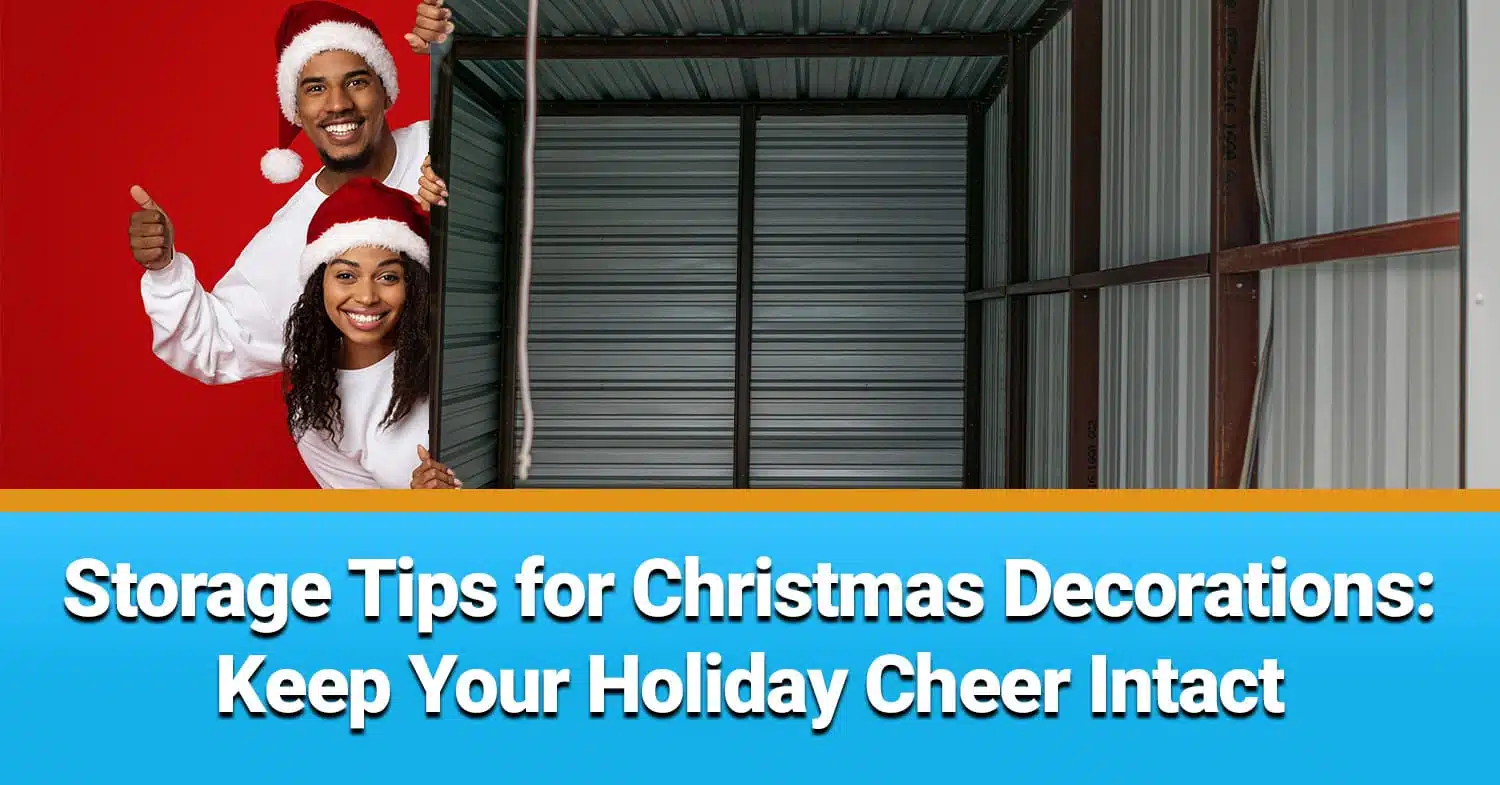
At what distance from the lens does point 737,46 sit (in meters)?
8.41

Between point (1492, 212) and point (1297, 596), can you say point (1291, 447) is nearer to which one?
point (1492, 212)

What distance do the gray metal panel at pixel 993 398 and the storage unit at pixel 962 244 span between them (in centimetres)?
6

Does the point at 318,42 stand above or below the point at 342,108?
above

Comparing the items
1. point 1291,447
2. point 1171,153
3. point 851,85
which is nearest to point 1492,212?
point 1291,447

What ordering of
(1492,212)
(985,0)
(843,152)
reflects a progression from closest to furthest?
(1492,212) < (985,0) < (843,152)

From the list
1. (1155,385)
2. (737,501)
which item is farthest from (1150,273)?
(737,501)

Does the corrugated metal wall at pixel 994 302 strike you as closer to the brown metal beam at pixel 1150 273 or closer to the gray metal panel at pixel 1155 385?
the gray metal panel at pixel 1155 385

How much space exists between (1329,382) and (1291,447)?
33 centimetres

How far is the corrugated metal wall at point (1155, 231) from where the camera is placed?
17.1 feet

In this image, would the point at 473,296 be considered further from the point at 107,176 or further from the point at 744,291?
the point at 744,291

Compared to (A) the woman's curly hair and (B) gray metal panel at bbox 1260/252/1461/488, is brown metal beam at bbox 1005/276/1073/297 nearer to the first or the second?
(B) gray metal panel at bbox 1260/252/1461/488

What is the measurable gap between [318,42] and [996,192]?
5.37m

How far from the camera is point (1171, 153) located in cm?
555

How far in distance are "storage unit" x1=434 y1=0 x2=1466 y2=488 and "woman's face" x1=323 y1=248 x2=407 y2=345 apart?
0.30m
